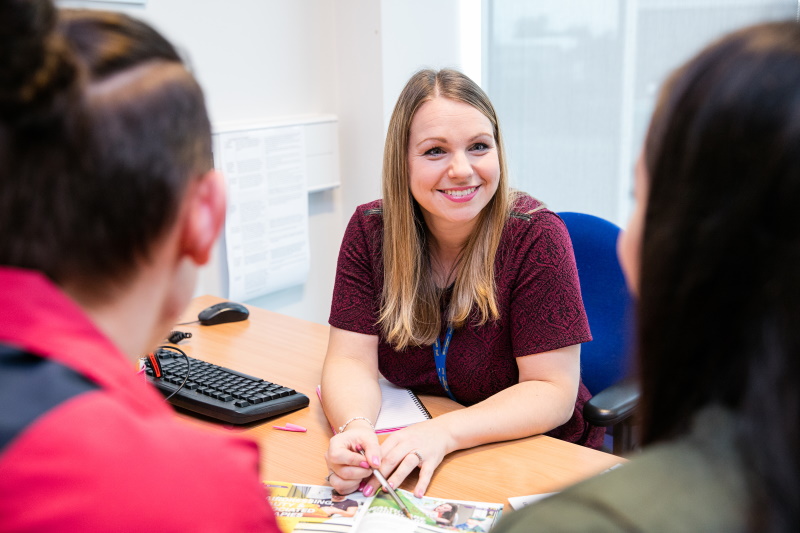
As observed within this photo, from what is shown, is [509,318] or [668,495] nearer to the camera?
[668,495]

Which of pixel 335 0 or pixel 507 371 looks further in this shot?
pixel 335 0

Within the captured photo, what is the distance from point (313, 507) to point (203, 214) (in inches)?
23.0

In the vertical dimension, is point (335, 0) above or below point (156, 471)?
above

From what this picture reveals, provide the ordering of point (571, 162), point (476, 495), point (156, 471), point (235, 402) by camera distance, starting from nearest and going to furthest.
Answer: point (156, 471) < point (476, 495) < point (235, 402) < point (571, 162)

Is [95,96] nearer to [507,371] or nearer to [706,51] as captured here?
[706,51]

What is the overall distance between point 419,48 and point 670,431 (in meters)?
2.40

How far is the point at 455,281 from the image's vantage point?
1562 mm

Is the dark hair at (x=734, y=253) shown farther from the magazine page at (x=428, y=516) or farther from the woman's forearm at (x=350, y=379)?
the woman's forearm at (x=350, y=379)

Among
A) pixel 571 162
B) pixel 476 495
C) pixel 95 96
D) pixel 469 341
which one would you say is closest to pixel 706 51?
pixel 95 96

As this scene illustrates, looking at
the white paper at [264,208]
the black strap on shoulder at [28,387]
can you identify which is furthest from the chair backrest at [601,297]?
the black strap on shoulder at [28,387]

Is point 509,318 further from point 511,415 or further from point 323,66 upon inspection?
point 323,66

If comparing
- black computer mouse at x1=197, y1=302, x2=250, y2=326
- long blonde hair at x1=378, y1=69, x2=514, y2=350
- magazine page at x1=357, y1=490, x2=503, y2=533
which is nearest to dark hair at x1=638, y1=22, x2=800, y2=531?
magazine page at x1=357, y1=490, x2=503, y2=533

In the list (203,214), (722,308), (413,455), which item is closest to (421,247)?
(413,455)

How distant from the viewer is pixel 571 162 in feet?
8.87
